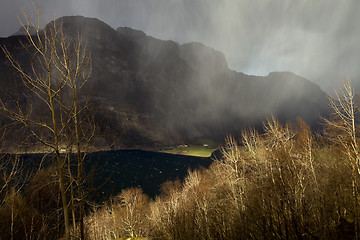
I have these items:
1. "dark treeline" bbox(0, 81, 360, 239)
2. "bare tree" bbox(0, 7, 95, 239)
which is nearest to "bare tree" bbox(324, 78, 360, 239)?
"dark treeline" bbox(0, 81, 360, 239)

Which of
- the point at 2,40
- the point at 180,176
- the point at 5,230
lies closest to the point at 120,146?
the point at 180,176

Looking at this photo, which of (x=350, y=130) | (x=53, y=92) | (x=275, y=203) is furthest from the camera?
(x=350, y=130)

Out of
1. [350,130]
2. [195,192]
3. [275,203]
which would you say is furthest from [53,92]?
[350,130]

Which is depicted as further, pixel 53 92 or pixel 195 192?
pixel 195 192

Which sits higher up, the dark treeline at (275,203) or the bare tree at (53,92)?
the bare tree at (53,92)

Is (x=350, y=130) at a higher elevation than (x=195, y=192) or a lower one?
higher

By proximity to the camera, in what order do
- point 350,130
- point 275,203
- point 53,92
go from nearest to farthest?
point 53,92 < point 275,203 < point 350,130

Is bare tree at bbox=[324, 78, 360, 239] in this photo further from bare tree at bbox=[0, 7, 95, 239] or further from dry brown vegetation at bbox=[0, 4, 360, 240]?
bare tree at bbox=[0, 7, 95, 239]

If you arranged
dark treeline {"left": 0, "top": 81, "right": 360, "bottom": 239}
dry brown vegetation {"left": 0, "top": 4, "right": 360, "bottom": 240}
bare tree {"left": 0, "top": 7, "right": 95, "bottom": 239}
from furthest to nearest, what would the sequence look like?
1. dark treeline {"left": 0, "top": 81, "right": 360, "bottom": 239}
2. dry brown vegetation {"left": 0, "top": 4, "right": 360, "bottom": 240}
3. bare tree {"left": 0, "top": 7, "right": 95, "bottom": 239}

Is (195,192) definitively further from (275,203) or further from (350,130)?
(350,130)

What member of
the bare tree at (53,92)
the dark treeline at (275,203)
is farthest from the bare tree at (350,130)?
the bare tree at (53,92)

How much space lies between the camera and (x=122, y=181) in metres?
90.9

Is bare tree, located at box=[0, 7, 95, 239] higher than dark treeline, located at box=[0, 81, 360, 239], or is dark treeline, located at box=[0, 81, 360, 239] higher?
bare tree, located at box=[0, 7, 95, 239]

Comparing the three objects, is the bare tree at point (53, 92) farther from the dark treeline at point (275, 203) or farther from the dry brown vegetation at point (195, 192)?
the dark treeline at point (275, 203)
